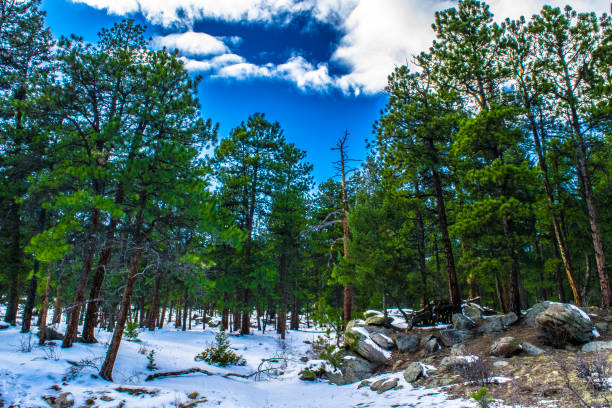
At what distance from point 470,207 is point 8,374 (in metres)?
15.1

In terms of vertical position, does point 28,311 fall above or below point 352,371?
above

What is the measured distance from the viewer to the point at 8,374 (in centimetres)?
A: 708

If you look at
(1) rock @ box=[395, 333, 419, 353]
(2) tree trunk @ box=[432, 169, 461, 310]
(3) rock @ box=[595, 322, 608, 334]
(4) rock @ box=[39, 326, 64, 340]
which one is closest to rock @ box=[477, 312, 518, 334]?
(2) tree trunk @ box=[432, 169, 461, 310]

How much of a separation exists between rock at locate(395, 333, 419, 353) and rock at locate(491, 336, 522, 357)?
10.4ft

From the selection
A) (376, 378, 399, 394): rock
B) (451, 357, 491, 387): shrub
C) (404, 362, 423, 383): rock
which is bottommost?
(376, 378, 399, 394): rock

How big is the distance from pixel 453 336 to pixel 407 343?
1653 millimetres

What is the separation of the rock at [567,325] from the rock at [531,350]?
57cm

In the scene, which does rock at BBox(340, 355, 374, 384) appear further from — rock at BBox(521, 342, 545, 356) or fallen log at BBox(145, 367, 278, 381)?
rock at BBox(521, 342, 545, 356)

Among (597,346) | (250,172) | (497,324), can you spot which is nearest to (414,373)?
(597,346)

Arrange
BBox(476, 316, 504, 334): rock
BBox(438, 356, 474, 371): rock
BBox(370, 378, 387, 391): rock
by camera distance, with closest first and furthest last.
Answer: BBox(438, 356, 474, 371): rock
BBox(370, 378, 387, 391): rock
BBox(476, 316, 504, 334): rock

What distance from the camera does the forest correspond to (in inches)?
345

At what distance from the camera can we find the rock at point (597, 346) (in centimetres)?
720

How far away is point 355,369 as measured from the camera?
1073 cm

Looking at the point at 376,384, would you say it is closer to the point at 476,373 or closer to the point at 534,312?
the point at 476,373
